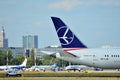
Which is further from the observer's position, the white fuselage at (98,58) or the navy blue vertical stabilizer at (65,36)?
the navy blue vertical stabilizer at (65,36)

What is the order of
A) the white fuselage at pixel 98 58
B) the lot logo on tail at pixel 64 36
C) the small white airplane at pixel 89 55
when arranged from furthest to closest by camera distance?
the lot logo on tail at pixel 64 36 → the white fuselage at pixel 98 58 → the small white airplane at pixel 89 55

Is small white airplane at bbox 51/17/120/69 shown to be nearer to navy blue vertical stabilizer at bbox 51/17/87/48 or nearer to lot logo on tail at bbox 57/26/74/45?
navy blue vertical stabilizer at bbox 51/17/87/48

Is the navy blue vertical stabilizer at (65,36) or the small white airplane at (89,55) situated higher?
the navy blue vertical stabilizer at (65,36)

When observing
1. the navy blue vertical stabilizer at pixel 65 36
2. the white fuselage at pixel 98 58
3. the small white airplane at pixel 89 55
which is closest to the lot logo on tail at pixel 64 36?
the navy blue vertical stabilizer at pixel 65 36

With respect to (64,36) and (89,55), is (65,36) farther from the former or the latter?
(89,55)

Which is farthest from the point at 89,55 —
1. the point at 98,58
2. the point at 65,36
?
the point at 65,36

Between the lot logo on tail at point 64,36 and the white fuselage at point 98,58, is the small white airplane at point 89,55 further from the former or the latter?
the lot logo on tail at point 64,36

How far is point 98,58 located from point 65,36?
24.3ft

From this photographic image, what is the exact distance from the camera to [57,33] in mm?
85750

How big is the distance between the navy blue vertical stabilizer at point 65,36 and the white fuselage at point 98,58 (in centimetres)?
215

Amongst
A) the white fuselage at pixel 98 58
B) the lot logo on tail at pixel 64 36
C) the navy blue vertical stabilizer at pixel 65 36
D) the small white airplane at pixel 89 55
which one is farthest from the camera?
the lot logo on tail at pixel 64 36

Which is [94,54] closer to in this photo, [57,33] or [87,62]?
[87,62]

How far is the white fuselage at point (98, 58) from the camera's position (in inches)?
3255

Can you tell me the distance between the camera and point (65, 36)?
8562 centimetres
